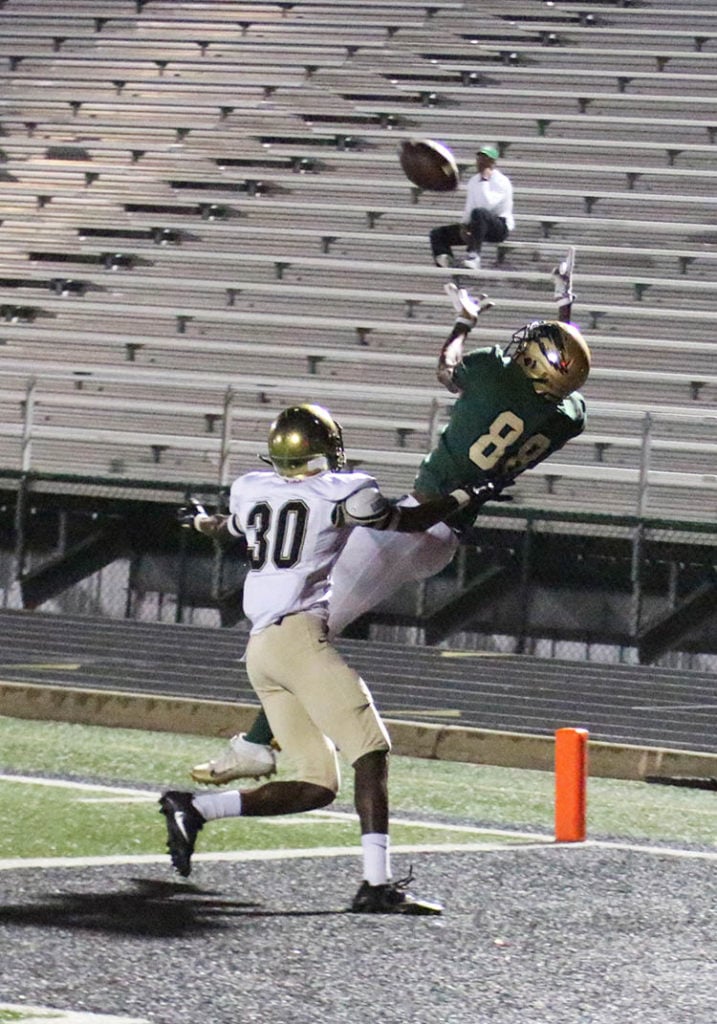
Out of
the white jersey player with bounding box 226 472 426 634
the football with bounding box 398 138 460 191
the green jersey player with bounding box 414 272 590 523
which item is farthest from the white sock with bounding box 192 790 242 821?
the football with bounding box 398 138 460 191

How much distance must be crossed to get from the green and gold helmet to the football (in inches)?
209

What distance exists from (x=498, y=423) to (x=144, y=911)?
247 cm

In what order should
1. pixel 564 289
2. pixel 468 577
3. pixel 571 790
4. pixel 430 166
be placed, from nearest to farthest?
1. pixel 564 289
2. pixel 571 790
3. pixel 430 166
4. pixel 468 577

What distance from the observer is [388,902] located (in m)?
5.61

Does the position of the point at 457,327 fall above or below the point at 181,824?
above

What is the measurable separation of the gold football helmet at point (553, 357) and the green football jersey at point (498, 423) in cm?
8

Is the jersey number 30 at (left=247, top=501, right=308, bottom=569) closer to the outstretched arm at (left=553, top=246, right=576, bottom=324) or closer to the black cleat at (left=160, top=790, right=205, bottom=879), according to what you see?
the black cleat at (left=160, top=790, right=205, bottom=879)

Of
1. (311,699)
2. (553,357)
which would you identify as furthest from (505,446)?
(311,699)

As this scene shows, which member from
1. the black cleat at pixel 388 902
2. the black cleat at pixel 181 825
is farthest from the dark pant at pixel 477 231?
the black cleat at pixel 388 902

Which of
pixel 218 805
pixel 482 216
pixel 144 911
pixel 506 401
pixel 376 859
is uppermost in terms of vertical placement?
pixel 482 216

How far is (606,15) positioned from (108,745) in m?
14.0

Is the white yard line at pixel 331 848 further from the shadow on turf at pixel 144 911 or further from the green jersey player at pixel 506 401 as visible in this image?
the green jersey player at pixel 506 401

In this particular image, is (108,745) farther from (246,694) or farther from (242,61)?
(242,61)

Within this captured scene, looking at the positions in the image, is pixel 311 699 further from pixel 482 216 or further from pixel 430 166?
pixel 482 216
